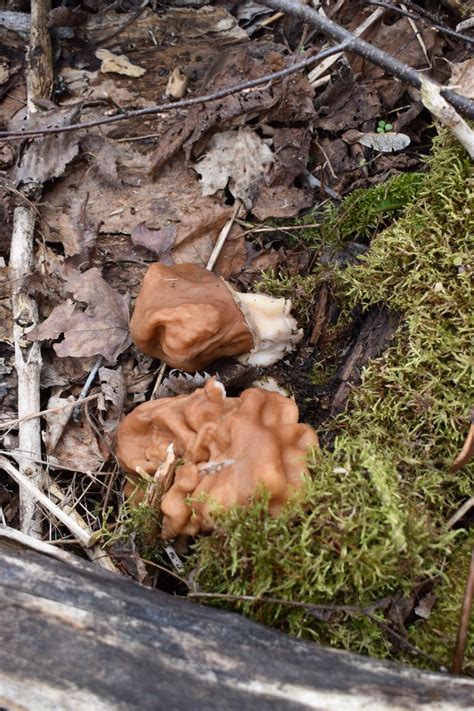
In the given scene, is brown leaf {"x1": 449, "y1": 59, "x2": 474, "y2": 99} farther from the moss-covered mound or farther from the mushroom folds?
the mushroom folds

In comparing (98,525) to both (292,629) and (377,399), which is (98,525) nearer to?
(292,629)

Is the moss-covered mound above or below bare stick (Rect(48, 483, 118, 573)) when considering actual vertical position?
above

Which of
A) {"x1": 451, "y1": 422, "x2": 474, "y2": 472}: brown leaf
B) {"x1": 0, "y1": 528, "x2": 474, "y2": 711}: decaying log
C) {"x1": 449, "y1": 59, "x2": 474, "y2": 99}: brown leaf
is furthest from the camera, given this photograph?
{"x1": 449, "y1": 59, "x2": 474, "y2": 99}: brown leaf

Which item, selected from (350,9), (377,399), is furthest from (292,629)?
(350,9)

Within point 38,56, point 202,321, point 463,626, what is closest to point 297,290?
point 202,321

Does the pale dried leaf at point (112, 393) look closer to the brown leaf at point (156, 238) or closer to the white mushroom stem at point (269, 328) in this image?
the white mushroom stem at point (269, 328)

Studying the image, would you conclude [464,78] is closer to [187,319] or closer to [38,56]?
[187,319]

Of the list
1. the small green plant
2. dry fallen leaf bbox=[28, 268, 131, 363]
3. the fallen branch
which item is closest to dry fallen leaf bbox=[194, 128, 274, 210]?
the small green plant
